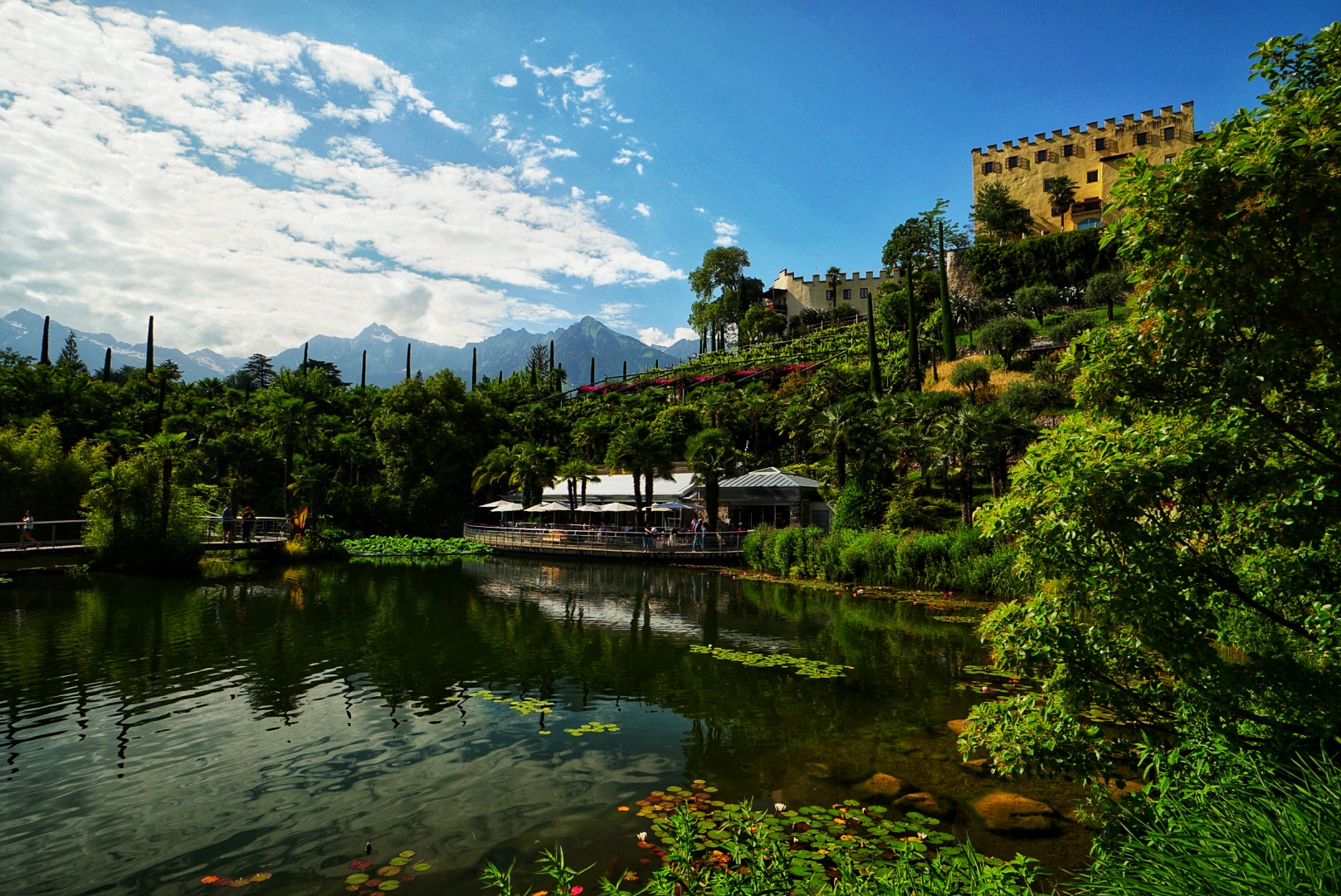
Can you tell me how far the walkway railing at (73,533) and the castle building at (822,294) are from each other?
6770cm

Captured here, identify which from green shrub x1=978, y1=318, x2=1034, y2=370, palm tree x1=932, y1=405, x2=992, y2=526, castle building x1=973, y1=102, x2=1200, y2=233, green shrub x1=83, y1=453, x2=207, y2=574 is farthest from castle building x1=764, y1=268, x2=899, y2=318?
green shrub x1=83, y1=453, x2=207, y2=574

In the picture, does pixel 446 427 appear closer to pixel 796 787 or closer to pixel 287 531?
pixel 287 531

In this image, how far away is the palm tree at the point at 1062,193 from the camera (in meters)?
62.0

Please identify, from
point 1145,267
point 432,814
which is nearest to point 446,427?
point 432,814

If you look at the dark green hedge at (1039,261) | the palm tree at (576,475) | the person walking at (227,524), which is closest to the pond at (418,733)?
the person walking at (227,524)

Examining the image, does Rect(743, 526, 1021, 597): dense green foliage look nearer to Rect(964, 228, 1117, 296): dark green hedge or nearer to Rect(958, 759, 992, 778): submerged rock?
Rect(958, 759, 992, 778): submerged rock

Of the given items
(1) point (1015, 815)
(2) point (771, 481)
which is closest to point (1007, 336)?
(2) point (771, 481)

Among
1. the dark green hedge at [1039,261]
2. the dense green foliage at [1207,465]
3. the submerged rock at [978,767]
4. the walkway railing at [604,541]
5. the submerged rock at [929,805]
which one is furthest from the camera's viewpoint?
the dark green hedge at [1039,261]

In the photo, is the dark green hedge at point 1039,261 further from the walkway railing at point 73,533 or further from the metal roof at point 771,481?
the walkway railing at point 73,533

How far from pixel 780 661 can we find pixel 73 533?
113 ft

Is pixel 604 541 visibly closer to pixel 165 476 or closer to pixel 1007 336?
pixel 165 476

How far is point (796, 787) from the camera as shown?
8836mm

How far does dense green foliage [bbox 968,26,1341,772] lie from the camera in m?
4.27

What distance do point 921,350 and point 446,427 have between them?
3948 centimetres
